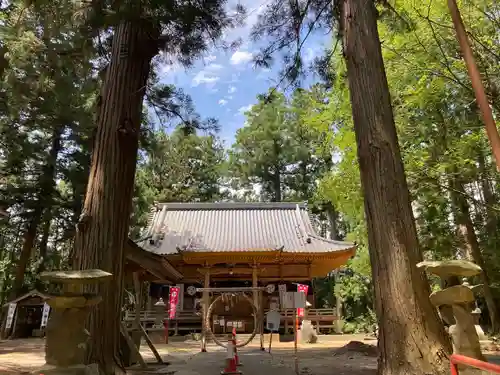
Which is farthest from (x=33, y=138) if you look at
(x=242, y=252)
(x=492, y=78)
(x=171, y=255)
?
(x=492, y=78)

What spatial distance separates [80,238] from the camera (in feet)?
14.9

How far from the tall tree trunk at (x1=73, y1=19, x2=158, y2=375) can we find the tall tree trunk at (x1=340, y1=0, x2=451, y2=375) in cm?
277

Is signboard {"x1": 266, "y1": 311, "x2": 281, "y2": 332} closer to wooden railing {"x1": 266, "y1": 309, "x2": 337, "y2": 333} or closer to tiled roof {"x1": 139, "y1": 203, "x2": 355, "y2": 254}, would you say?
tiled roof {"x1": 139, "y1": 203, "x2": 355, "y2": 254}

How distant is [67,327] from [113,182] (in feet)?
6.09

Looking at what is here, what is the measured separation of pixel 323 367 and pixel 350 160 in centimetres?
450

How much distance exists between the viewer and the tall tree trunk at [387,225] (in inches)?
120

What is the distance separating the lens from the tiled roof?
14159mm

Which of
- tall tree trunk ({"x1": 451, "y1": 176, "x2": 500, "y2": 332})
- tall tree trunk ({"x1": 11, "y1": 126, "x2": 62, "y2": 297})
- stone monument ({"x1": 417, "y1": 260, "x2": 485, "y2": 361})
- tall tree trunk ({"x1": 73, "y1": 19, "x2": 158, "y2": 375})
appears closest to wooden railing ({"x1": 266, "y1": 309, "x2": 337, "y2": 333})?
tall tree trunk ({"x1": 451, "y1": 176, "x2": 500, "y2": 332})

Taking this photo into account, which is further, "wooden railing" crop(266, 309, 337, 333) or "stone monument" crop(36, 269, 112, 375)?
"wooden railing" crop(266, 309, 337, 333)

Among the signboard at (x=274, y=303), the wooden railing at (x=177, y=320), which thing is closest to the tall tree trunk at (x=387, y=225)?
the signboard at (x=274, y=303)

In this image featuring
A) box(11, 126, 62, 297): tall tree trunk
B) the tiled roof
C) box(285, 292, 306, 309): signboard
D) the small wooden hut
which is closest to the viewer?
box(285, 292, 306, 309): signboard

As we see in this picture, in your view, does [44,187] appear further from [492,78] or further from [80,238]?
[492,78]

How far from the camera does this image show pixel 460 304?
10.7 feet

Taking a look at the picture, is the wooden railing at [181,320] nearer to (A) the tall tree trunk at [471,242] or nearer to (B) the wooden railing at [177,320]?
(B) the wooden railing at [177,320]
